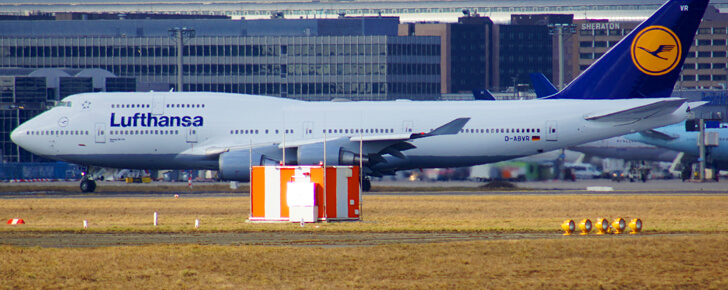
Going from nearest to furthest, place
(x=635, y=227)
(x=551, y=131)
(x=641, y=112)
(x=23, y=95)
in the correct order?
1. (x=635, y=227)
2. (x=641, y=112)
3. (x=551, y=131)
4. (x=23, y=95)

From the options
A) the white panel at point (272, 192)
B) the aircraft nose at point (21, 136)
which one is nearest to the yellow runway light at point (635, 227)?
the white panel at point (272, 192)

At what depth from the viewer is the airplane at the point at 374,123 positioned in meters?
46.8

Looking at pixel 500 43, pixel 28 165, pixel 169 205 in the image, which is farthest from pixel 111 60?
pixel 169 205

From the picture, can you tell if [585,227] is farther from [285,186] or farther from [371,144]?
[371,144]

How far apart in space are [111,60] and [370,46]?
115ft

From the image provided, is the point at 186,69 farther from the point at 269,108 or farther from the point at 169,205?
the point at 169,205

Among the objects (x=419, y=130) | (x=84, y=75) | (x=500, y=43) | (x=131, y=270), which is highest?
(x=500, y=43)

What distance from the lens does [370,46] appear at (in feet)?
438


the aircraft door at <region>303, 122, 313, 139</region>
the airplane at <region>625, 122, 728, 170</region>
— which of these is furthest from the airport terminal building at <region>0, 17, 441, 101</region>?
the aircraft door at <region>303, 122, 313, 139</region>

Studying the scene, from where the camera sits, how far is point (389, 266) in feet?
63.5

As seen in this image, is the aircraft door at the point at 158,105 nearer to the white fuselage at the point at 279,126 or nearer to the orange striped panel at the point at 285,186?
the white fuselage at the point at 279,126

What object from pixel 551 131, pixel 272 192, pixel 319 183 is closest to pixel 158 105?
pixel 551 131

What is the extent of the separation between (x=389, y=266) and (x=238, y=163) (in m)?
27.0

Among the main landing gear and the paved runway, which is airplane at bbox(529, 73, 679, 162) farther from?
the main landing gear
